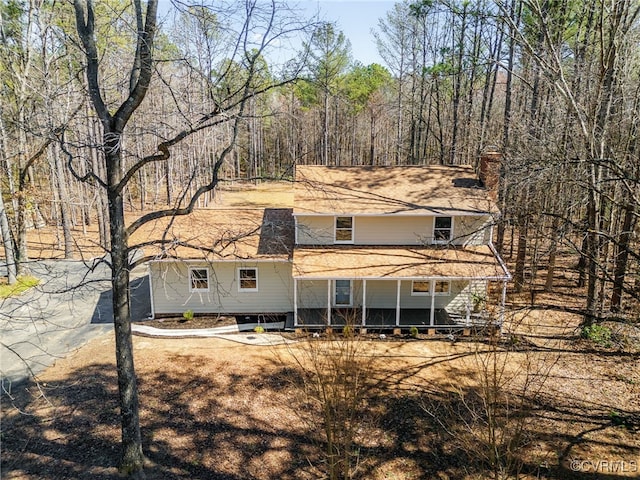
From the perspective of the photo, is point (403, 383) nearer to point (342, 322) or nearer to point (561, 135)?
point (342, 322)

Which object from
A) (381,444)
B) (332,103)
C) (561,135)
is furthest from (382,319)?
(332,103)

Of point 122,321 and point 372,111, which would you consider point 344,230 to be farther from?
point 372,111

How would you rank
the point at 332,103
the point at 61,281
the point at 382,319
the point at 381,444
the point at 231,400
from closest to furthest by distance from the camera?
1. the point at 381,444
2. the point at 231,400
3. the point at 382,319
4. the point at 61,281
5. the point at 332,103

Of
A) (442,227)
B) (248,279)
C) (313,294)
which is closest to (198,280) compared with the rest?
(248,279)

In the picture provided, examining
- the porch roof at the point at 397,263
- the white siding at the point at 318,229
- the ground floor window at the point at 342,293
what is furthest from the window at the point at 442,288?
the white siding at the point at 318,229

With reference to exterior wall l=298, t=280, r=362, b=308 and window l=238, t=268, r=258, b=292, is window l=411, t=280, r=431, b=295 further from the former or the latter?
window l=238, t=268, r=258, b=292

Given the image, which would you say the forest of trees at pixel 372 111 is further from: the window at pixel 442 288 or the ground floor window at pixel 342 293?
the ground floor window at pixel 342 293

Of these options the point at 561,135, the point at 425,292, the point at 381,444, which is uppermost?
the point at 561,135
